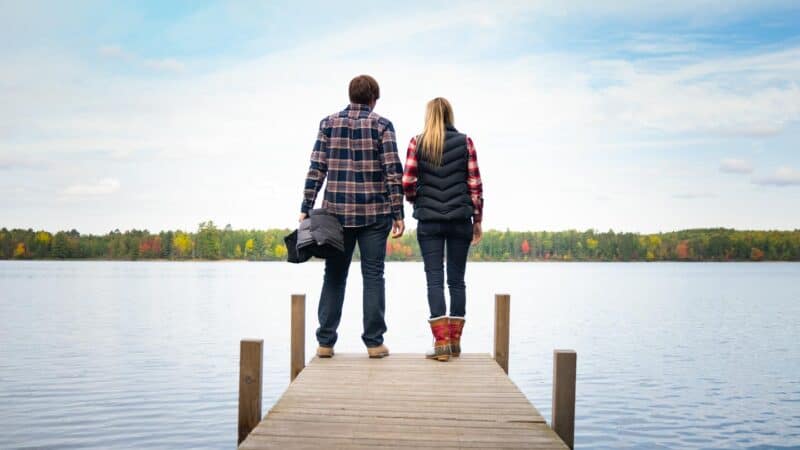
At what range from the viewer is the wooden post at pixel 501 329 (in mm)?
8062

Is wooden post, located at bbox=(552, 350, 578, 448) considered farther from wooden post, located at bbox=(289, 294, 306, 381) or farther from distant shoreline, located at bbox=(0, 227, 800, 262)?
distant shoreline, located at bbox=(0, 227, 800, 262)

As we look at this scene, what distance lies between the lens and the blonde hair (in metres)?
6.81

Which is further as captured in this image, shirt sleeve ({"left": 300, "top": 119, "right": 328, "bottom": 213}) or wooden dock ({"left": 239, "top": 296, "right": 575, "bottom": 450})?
shirt sleeve ({"left": 300, "top": 119, "right": 328, "bottom": 213})

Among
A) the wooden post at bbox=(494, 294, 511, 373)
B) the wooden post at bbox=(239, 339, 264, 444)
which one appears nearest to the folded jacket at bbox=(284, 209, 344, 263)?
the wooden post at bbox=(239, 339, 264, 444)

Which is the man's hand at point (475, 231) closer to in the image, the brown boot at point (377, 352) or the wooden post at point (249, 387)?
the brown boot at point (377, 352)

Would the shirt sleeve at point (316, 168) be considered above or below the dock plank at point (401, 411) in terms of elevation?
above

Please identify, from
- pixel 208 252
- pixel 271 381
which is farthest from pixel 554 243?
pixel 271 381

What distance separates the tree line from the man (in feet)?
369

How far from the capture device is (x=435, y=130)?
684 cm

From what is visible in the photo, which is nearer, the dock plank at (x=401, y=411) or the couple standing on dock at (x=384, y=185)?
the dock plank at (x=401, y=411)

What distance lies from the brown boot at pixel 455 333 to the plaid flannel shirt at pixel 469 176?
1175 mm

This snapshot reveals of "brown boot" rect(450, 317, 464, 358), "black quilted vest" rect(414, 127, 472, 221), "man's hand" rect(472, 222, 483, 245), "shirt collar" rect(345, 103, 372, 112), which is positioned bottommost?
"brown boot" rect(450, 317, 464, 358)

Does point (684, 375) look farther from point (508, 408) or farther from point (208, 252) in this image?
point (208, 252)

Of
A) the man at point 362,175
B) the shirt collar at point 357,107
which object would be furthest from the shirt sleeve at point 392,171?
the shirt collar at point 357,107
